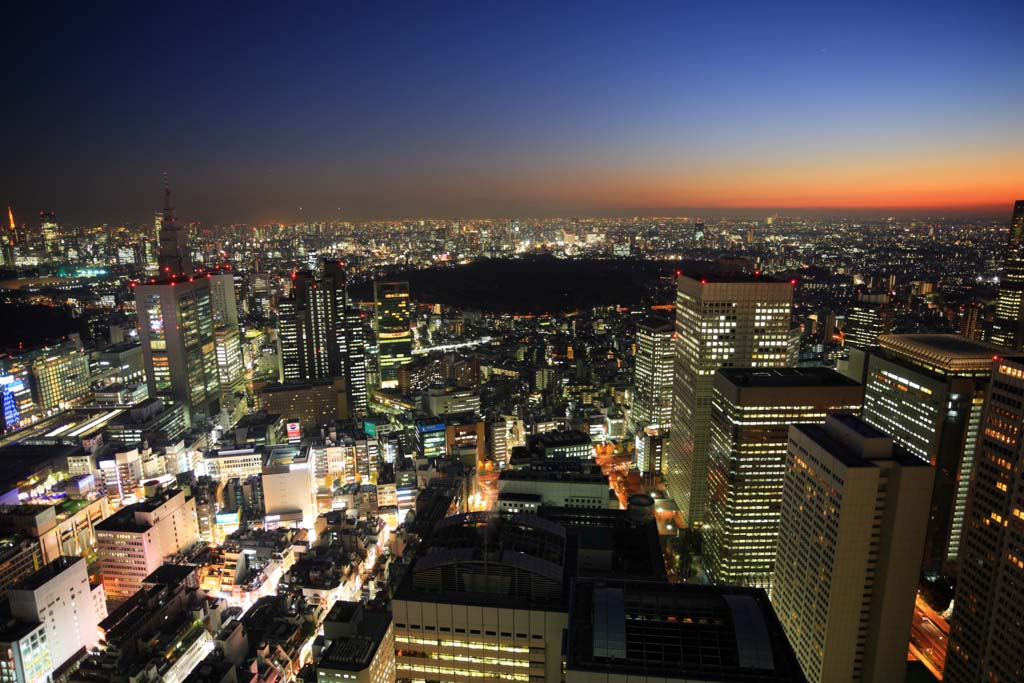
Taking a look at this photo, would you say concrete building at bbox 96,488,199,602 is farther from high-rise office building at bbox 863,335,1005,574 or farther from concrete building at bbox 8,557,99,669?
high-rise office building at bbox 863,335,1005,574

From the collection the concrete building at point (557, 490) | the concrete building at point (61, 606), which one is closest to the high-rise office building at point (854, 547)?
the concrete building at point (557, 490)

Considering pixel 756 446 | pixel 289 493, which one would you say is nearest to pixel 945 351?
pixel 756 446

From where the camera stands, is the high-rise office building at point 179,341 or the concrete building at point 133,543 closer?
the concrete building at point 133,543

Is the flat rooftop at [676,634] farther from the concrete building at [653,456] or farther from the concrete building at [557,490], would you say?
the concrete building at [653,456]

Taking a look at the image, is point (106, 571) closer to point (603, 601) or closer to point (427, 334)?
point (603, 601)

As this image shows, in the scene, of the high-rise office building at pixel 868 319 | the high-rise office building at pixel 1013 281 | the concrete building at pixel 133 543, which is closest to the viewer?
the concrete building at pixel 133 543

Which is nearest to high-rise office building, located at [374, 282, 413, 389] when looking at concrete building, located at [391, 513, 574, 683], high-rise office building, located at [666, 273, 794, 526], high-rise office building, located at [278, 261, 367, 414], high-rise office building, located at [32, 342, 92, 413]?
high-rise office building, located at [278, 261, 367, 414]

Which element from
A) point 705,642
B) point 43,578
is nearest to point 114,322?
point 43,578
